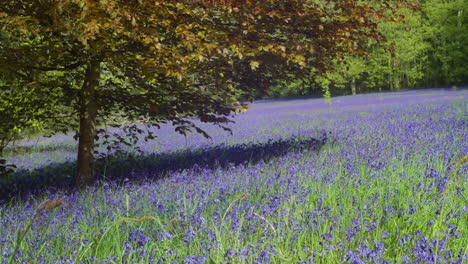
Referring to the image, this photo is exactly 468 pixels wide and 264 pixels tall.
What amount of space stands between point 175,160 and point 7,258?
5.73 m

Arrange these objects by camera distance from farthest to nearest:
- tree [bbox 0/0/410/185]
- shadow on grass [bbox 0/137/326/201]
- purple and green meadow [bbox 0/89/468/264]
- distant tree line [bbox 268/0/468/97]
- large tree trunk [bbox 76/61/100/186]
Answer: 1. distant tree line [bbox 268/0/468/97]
2. shadow on grass [bbox 0/137/326/201]
3. large tree trunk [bbox 76/61/100/186]
4. tree [bbox 0/0/410/185]
5. purple and green meadow [bbox 0/89/468/264]

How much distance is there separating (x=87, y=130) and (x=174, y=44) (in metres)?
1.91

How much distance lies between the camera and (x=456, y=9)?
134 feet

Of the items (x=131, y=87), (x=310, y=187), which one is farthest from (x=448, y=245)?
(x=131, y=87)

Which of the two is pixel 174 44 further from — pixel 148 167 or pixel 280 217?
pixel 280 217

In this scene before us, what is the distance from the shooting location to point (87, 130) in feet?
22.7

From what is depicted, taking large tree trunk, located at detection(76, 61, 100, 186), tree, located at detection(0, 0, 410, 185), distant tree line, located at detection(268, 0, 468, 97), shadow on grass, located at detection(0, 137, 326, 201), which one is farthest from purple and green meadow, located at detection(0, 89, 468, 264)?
distant tree line, located at detection(268, 0, 468, 97)

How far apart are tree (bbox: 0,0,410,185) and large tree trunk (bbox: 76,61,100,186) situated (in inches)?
0.6

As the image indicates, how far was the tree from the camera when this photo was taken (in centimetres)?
491

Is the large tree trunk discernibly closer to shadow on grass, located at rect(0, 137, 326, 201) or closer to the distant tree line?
shadow on grass, located at rect(0, 137, 326, 201)

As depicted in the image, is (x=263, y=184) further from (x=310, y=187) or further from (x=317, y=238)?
(x=317, y=238)

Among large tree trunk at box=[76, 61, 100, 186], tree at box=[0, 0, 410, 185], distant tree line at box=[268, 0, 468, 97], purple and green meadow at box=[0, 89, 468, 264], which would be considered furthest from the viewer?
distant tree line at box=[268, 0, 468, 97]

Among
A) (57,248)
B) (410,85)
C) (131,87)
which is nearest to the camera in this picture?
(57,248)

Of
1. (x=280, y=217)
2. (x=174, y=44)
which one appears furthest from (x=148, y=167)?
(x=280, y=217)
